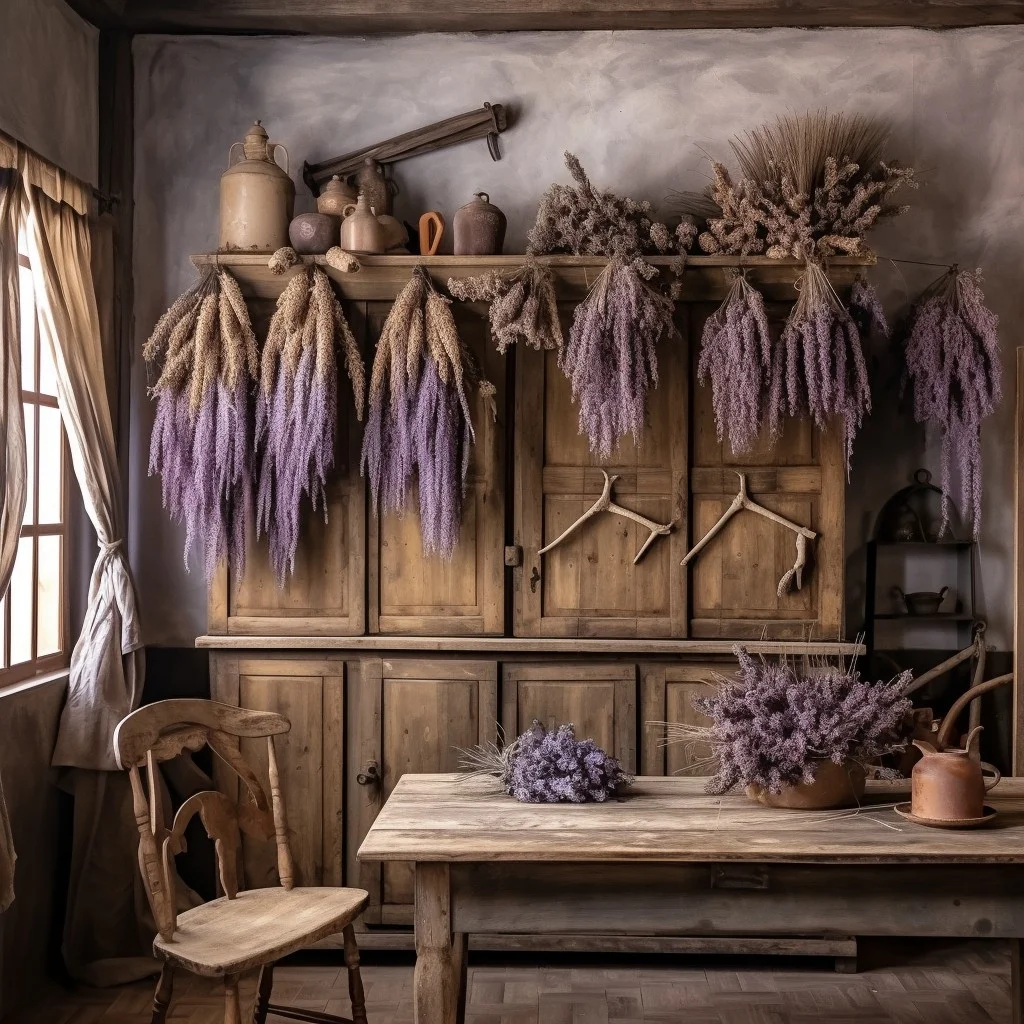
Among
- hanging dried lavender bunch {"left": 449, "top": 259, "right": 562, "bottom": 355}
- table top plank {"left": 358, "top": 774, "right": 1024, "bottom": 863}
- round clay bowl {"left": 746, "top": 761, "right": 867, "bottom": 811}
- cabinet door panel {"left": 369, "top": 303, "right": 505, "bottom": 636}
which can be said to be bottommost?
table top plank {"left": 358, "top": 774, "right": 1024, "bottom": 863}

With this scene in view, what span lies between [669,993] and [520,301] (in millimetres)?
2183

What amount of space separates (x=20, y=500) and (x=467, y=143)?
1967mm

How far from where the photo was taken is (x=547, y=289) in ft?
11.2

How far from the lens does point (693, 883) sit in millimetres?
2162

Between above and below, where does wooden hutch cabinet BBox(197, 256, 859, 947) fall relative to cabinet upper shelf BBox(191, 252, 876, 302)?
below

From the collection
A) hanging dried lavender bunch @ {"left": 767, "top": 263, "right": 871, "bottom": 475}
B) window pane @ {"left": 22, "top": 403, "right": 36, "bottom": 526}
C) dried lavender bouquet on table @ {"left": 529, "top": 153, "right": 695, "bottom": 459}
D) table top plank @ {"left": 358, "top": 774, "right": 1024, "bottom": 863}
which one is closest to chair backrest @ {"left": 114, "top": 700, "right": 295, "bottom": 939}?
table top plank @ {"left": 358, "top": 774, "right": 1024, "bottom": 863}

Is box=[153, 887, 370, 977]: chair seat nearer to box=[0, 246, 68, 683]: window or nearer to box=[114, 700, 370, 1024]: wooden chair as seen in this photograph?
box=[114, 700, 370, 1024]: wooden chair

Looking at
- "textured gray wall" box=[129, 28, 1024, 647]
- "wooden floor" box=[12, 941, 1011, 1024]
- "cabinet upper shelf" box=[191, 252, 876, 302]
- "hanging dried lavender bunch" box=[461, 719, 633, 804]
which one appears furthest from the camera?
"textured gray wall" box=[129, 28, 1024, 647]

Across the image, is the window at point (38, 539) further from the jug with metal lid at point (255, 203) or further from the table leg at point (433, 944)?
the table leg at point (433, 944)

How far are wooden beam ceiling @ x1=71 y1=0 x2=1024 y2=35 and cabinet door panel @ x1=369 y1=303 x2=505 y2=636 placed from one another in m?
1.05

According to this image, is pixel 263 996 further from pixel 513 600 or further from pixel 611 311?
pixel 611 311

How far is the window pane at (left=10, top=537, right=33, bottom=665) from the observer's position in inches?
131

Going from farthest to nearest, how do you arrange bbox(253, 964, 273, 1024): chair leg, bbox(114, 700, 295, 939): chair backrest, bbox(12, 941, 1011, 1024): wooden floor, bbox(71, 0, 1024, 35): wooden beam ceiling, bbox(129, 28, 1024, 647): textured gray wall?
bbox(129, 28, 1024, 647): textured gray wall
bbox(71, 0, 1024, 35): wooden beam ceiling
bbox(12, 941, 1011, 1024): wooden floor
bbox(253, 964, 273, 1024): chair leg
bbox(114, 700, 295, 939): chair backrest

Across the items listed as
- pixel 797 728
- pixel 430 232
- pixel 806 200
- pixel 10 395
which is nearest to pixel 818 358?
pixel 806 200
